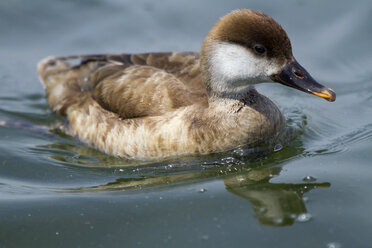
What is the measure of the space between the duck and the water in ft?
0.66

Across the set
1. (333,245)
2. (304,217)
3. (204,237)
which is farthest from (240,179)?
(333,245)

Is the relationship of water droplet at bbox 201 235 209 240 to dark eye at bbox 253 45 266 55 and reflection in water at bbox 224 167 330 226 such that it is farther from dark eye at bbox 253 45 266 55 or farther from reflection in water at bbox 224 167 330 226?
dark eye at bbox 253 45 266 55

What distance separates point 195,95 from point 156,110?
1.50ft

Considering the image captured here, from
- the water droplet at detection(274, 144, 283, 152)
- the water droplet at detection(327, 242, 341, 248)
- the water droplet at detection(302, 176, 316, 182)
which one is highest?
the water droplet at detection(274, 144, 283, 152)

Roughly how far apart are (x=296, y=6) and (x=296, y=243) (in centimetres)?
614

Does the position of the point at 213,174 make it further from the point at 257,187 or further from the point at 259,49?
the point at 259,49

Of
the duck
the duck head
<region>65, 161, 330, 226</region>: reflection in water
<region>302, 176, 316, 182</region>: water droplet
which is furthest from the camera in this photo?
the duck

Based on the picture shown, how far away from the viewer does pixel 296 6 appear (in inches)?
372

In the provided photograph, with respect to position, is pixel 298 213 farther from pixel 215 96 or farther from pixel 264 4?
pixel 264 4

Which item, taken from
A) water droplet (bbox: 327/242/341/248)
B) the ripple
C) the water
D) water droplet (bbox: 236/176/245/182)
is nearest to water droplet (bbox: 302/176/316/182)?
the water

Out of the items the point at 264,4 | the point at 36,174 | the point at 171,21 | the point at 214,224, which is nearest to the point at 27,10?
the point at 171,21

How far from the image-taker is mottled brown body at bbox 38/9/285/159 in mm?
5688

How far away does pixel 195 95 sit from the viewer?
19.9 feet

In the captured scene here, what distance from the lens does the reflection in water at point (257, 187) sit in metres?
4.49
